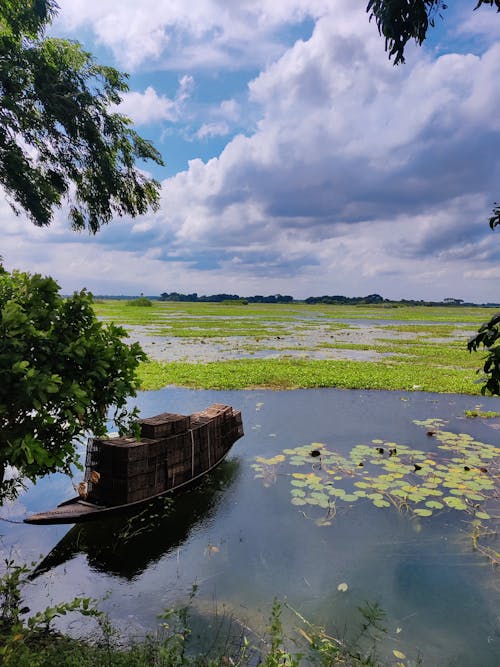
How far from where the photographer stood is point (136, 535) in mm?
7039

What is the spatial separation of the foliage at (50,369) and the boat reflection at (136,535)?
2.25 meters

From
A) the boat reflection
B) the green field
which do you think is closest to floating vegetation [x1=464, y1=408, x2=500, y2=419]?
the green field

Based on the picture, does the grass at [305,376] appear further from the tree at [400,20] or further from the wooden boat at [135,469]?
the tree at [400,20]

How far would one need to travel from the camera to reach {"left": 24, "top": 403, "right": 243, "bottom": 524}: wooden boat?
707 centimetres

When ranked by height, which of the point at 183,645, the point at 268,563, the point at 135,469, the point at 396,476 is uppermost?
the point at 135,469

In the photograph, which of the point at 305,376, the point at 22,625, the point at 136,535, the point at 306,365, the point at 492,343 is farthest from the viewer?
the point at 306,365

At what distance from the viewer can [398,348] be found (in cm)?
3425

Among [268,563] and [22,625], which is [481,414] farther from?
[22,625]

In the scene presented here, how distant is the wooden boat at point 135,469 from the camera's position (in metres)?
7.07

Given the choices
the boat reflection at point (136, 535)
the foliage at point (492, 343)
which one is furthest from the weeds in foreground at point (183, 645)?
the foliage at point (492, 343)

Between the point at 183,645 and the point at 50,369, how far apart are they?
313cm

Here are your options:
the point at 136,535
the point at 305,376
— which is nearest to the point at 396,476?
the point at 136,535

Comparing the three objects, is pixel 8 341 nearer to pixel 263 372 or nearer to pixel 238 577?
pixel 238 577

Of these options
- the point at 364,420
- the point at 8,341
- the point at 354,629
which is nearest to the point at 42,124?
the point at 8,341
